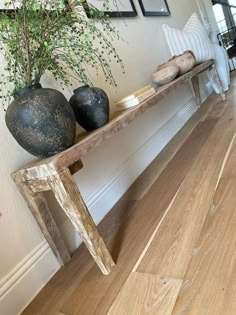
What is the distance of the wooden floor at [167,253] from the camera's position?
771mm

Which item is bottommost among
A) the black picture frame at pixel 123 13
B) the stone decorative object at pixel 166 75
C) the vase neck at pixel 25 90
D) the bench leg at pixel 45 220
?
the bench leg at pixel 45 220

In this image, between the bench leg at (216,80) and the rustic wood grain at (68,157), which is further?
the bench leg at (216,80)

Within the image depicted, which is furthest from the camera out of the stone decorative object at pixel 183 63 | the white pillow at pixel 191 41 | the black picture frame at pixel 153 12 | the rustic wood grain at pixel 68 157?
the white pillow at pixel 191 41

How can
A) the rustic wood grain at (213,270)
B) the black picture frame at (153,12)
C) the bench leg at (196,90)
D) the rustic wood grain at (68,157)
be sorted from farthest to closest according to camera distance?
the bench leg at (196,90) < the black picture frame at (153,12) < the rustic wood grain at (68,157) < the rustic wood grain at (213,270)

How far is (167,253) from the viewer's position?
3.15ft

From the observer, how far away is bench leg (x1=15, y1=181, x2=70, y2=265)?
1013 millimetres

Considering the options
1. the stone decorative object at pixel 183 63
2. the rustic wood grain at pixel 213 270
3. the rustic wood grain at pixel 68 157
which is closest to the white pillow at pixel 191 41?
the stone decorative object at pixel 183 63

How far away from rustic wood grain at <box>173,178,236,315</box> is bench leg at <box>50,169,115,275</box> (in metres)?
0.30

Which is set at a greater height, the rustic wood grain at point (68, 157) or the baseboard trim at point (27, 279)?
the rustic wood grain at point (68, 157)

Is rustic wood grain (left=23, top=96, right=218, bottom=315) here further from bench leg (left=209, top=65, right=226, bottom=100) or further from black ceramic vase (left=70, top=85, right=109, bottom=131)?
bench leg (left=209, top=65, right=226, bottom=100)

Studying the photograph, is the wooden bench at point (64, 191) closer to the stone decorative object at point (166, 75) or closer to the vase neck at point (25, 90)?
the vase neck at point (25, 90)

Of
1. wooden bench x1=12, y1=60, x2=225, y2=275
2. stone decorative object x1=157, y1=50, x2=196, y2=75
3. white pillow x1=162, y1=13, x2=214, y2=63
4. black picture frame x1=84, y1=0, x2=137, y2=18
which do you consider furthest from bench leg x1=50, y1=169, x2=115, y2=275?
white pillow x1=162, y1=13, x2=214, y2=63

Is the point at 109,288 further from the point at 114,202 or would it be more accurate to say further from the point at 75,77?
the point at 75,77

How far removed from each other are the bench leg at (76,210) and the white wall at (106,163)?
0.27m
